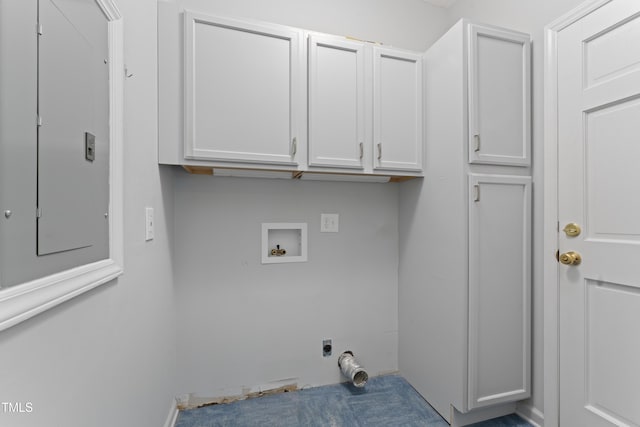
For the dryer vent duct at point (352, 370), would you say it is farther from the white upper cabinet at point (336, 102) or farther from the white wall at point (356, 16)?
the white wall at point (356, 16)

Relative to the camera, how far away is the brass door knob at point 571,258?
1.37 m

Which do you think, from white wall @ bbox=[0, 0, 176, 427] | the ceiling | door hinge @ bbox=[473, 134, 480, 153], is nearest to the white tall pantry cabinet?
door hinge @ bbox=[473, 134, 480, 153]

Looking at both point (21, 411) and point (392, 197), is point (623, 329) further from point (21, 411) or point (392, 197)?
point (21, 411)

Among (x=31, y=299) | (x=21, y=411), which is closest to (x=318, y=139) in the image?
(x=31, y=299)

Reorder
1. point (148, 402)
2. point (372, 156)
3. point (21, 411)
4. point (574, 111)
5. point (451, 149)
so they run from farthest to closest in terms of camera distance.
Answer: point (372, 156) → point (451, 149) → point (574, 111) → point (148, 402) → point (21, 411)

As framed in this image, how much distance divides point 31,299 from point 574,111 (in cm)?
205

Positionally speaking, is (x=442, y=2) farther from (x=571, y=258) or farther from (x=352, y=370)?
(x=352, y=370)

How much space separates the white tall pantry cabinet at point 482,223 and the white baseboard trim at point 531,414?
1.8 inches

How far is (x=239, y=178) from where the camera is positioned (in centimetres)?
181

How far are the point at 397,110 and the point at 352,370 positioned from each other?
1.65 m

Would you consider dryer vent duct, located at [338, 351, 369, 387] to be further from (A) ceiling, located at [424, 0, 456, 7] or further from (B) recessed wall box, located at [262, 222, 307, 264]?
(A) ceiling, located at [424, 0, 456, 7]

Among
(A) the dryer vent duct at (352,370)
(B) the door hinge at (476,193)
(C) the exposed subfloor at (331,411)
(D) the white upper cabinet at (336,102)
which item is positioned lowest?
(C) the exposed subfloor at (331,411)

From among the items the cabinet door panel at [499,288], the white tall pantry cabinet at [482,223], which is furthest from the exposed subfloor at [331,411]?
the cabinet door panel at [499,288]

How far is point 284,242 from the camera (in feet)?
6.33
